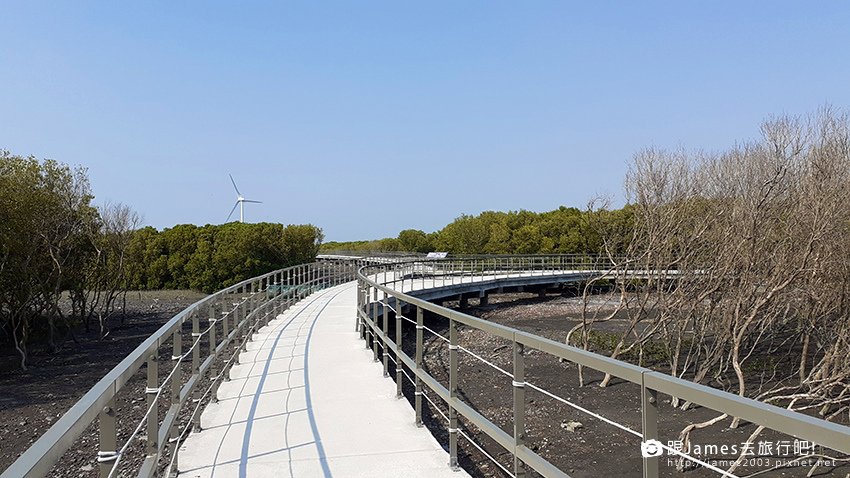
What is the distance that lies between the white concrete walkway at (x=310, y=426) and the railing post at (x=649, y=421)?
→ 2.41m

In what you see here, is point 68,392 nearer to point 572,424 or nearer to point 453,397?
point 572,424

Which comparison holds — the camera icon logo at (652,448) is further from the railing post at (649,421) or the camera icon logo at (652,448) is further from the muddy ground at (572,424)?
the muddy ground at (572,424)

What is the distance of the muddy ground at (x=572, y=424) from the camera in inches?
408

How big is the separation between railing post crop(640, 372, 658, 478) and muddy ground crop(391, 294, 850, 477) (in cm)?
577

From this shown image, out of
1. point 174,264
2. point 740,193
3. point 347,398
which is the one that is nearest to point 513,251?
point 174,264

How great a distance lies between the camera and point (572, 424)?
12555 mm

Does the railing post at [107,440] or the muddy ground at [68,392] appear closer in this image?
the railing post at [107,440]

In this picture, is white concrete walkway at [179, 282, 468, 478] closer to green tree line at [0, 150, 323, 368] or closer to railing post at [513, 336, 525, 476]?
railing post at [513, 336, 525, 476]

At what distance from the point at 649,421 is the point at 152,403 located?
93.0 inches

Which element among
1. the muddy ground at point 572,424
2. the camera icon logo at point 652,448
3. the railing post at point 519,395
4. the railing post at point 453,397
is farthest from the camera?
the muddy ground at point 572,424

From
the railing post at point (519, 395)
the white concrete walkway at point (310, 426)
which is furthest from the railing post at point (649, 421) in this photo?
the white concrete walkway at point (310, 426)

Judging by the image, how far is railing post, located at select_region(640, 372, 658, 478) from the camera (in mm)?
1935

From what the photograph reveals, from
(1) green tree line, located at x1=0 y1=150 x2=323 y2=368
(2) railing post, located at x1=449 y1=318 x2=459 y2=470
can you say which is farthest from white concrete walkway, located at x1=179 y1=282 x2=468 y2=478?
(1) green tree line, located at x1=0 y1=150 x2=323 y2=368

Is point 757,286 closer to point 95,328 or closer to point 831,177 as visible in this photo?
point 831,177
